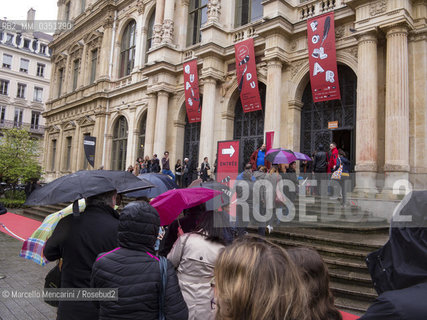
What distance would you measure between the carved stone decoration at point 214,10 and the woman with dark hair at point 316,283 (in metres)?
15.8

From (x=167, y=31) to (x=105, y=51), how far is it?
894 cm

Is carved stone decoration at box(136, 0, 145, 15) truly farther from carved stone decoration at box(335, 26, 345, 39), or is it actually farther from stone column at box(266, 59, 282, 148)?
carved stone decoration at box(335, 26, 345, 39)

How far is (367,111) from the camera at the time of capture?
10.2 m

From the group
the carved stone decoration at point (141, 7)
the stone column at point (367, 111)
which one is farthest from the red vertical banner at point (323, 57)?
the carved stone decoration at point (141, 7)

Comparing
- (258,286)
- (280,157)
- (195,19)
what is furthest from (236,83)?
(258,286)

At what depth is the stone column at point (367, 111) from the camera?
9.99 metres

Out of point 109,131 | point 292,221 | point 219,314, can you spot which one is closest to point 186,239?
point 219,314

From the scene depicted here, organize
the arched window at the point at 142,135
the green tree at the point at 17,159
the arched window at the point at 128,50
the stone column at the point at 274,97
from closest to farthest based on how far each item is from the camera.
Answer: the stone column at the point at 274,97 < the green tree at the point at 17,159 < the arched window at the point at 142,135 < the arched window at the point at 128,50

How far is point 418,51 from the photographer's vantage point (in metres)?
10.2

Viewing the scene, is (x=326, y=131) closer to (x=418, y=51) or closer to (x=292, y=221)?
(x=418, y=51)

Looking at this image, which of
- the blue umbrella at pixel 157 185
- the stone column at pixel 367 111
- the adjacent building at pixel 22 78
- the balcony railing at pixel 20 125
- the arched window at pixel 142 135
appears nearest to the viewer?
the blue umbrella at pixel 157 185

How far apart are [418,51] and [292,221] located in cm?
699

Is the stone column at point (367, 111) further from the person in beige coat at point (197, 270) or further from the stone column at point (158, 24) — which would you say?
the stone column at point (158, 24)

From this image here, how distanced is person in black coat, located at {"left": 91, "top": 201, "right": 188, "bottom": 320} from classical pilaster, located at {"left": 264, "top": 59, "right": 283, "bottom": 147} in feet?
36.2
